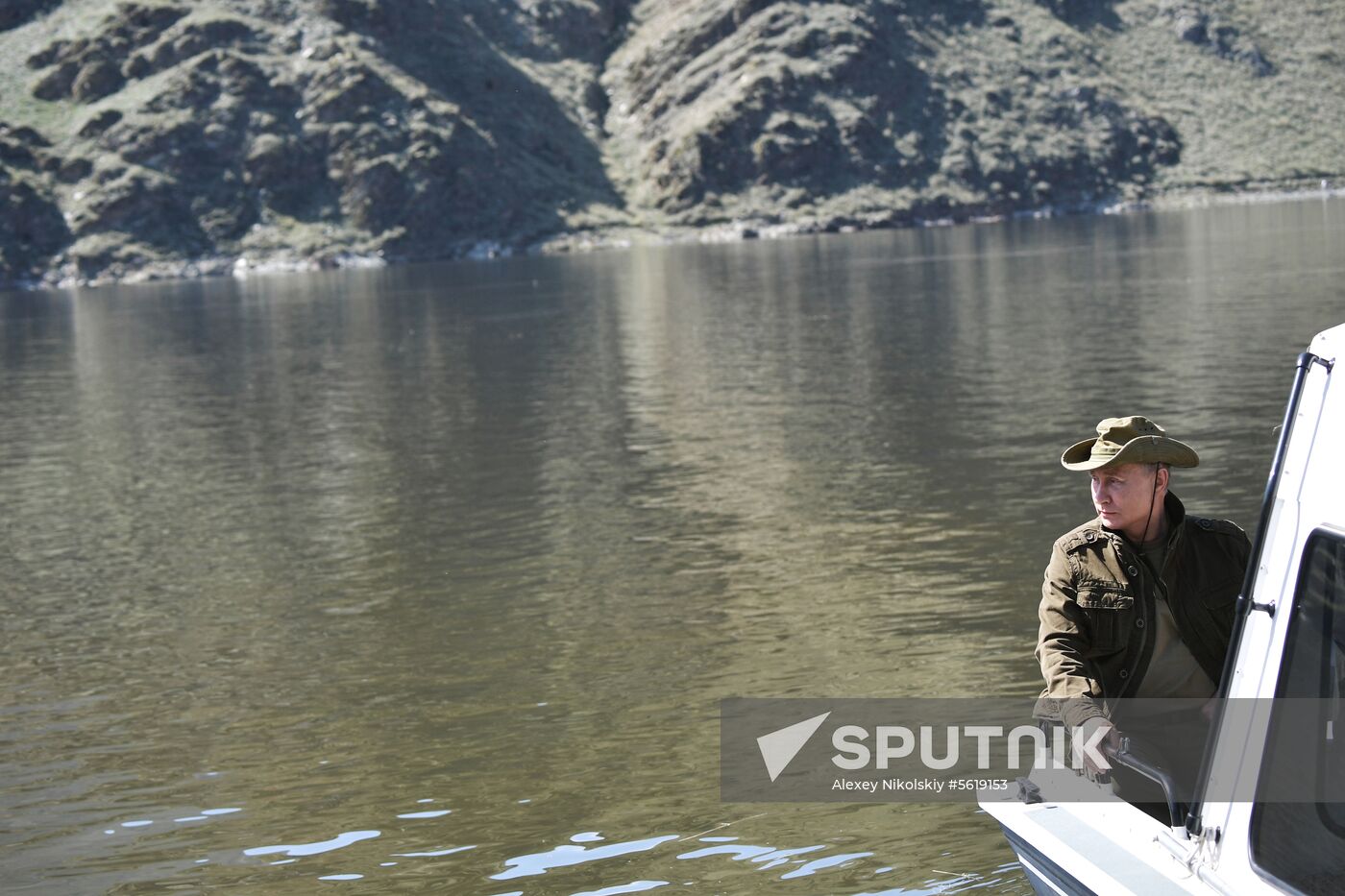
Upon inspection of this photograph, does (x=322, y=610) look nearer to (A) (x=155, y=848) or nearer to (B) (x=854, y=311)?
(A) (x=155, y=848)

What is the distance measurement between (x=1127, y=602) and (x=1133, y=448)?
0.74m

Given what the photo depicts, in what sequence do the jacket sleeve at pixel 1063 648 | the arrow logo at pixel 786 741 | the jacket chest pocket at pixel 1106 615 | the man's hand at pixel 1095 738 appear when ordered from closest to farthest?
the man's hand at pixel 1095 738 → the jacket sleeve at pixel 1063 648 → the jacket chest pocket at pixel 1106 615 → the arrow logo at pixel 786 741

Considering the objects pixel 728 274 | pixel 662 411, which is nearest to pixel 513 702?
pixel 662 411

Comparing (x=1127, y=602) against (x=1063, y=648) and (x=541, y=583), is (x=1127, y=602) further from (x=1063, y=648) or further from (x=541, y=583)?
(x=541, y=583)

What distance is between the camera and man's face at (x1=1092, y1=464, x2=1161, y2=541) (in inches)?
296

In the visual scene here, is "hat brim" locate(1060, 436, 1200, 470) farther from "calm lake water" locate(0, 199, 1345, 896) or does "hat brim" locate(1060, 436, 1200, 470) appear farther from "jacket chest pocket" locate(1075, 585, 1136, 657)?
"calm lake water" locate(0, 199, 1345, 896)

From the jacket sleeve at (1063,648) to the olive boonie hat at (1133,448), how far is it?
49 cm

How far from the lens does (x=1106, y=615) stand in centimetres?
751

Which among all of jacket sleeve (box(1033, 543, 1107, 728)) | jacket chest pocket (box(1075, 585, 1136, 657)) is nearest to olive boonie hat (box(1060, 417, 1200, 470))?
jacket sleeve (box(1033, 543, 1107, 728))

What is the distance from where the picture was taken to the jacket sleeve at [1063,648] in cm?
735

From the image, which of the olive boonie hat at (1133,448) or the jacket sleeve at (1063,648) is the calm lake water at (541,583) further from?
the olive boonie hat at (1133,448)

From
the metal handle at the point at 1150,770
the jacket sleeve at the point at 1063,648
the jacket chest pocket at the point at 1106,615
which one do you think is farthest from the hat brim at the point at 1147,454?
the metal handle at the point at 1150,770

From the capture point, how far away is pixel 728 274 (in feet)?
357

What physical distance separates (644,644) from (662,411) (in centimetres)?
2119
